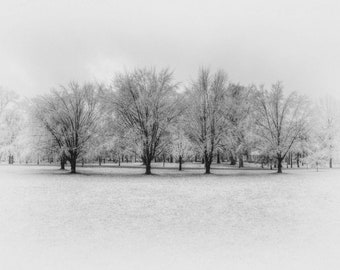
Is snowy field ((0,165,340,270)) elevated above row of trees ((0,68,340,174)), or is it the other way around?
row of trees ((0,68,340,174))

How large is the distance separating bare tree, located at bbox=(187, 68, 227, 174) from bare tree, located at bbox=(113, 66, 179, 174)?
2551mm

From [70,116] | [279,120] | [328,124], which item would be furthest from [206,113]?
[328,124]

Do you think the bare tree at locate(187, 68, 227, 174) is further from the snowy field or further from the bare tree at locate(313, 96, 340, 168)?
the snowy field

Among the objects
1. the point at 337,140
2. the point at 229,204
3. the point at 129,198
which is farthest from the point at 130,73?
the point at 337,140

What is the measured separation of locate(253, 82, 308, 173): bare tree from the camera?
35.5 metres

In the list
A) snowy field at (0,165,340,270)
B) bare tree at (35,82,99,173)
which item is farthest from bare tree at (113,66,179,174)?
snowy field at (0,165,340,270)

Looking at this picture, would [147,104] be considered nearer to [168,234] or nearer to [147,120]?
[147,120]

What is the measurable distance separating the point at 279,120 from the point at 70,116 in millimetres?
25248

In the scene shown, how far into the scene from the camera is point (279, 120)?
120 ft

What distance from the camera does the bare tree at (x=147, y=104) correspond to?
30297 mm

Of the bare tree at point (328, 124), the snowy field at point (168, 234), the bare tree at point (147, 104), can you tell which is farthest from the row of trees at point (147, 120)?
the snowy field at point (168, 234)

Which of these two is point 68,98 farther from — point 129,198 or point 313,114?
point 313,114

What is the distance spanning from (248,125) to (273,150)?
5.10 m

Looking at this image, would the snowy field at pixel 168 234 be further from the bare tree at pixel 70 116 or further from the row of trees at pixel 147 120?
the bare tree at pixel 70 116
